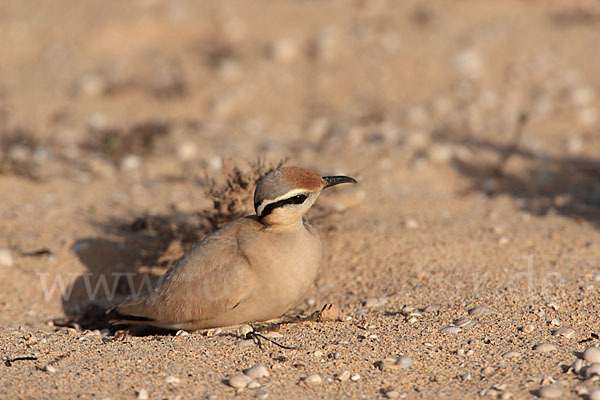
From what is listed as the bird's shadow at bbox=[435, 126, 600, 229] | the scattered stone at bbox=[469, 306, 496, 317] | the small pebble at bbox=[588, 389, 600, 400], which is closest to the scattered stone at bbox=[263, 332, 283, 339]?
the scattered stone at bbox=[469, 306, 496, 317]

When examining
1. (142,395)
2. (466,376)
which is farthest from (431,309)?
(142,395)

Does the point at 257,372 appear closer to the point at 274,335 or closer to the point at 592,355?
the point at 274,335

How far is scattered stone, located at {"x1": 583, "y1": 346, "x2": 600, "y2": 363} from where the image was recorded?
2976 mm

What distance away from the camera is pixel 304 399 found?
2.86 m

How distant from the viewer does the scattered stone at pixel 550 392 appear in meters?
2.72

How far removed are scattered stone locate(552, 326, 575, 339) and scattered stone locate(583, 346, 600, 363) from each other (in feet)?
0.81

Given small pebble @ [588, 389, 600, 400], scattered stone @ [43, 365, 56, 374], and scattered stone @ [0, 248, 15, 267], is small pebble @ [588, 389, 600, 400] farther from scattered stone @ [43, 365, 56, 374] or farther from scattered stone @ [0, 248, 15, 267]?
scattered stone @ [0, 248, 15, 267]

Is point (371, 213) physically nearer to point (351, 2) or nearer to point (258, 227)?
point (258, 227)

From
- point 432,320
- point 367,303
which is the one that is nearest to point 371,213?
point 367,303

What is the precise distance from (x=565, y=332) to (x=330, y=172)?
2.93m

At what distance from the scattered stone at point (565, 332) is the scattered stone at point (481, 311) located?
39 cm

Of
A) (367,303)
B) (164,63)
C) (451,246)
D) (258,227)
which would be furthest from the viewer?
(164,63)

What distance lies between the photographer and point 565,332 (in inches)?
130

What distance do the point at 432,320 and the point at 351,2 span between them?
24.7 ft
